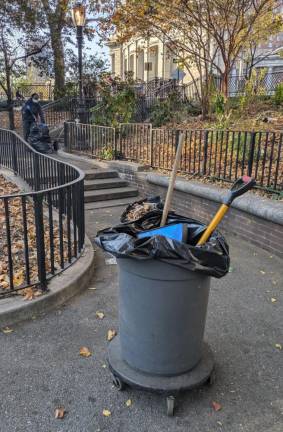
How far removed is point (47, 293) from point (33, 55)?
17.1 meters

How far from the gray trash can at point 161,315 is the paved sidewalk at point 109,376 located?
0.27 metres

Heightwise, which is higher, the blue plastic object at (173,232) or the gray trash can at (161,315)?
the blue plastic object at (173,232)

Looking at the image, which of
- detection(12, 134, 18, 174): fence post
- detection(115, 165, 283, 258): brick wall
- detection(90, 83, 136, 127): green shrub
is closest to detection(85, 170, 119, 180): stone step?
detection(115, 165, 283, 258): brick wall

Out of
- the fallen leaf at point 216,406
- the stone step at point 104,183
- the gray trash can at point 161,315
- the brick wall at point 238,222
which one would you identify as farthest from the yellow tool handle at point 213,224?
the stone step at point 104,183

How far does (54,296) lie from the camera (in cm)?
358

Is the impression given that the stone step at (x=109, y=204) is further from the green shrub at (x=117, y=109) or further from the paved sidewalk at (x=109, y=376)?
the green shrub at (x=117, y=109)

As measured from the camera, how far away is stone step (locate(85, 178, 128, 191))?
7.96m

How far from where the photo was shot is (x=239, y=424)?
2.32 metres

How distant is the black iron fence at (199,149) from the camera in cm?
617

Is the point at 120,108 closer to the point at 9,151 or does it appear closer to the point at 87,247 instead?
the point at 9,151

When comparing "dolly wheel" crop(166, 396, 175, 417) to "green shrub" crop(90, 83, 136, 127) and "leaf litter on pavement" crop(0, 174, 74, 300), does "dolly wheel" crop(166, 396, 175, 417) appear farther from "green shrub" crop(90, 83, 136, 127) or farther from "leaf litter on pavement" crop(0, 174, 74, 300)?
"green shrub" crop(90, 83, 136, 127)

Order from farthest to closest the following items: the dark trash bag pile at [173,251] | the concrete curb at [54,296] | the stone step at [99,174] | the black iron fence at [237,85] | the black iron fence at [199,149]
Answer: the black iron fence at [237,85] < the stone step at [99,174] < the black iron fence at [199,149] < the concrete curb at [54,296] < the dark trash bag pile at [173,251]

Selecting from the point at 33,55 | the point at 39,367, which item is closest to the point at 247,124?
the point at 39,367

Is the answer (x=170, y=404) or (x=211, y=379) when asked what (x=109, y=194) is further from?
(x=170, y=404)
